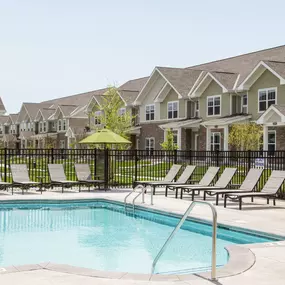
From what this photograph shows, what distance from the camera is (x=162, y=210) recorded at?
13617 mm

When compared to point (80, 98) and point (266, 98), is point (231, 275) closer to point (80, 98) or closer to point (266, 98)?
point (266, 98)

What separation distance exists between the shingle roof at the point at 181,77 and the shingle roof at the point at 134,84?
26.0 feet

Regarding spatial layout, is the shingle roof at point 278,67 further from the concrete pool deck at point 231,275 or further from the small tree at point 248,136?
the concrete pool deck at point 231,275

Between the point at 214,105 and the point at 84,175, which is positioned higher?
the point at 214,105

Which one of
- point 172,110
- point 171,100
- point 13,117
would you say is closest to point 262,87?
point 172,110

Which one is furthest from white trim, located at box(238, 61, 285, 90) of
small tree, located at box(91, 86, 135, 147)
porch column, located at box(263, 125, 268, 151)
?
small tree, located at box(91, 86, 135, 147)

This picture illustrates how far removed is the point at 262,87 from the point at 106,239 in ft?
84.7

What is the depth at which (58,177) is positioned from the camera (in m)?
18.6

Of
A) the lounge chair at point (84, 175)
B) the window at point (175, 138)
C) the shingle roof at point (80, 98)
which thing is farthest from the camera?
the shingle roof at point (80, 98)

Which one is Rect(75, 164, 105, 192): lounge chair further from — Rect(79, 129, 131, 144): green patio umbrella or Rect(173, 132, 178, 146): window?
Rect(173, 132, 178, 146): window

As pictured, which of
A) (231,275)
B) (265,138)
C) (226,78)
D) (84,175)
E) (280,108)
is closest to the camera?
(231,275)

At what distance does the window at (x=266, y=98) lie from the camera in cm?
3369

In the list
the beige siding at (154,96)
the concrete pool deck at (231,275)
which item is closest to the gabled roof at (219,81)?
the beige siding at (154,96)

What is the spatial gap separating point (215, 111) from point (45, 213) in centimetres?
2573
